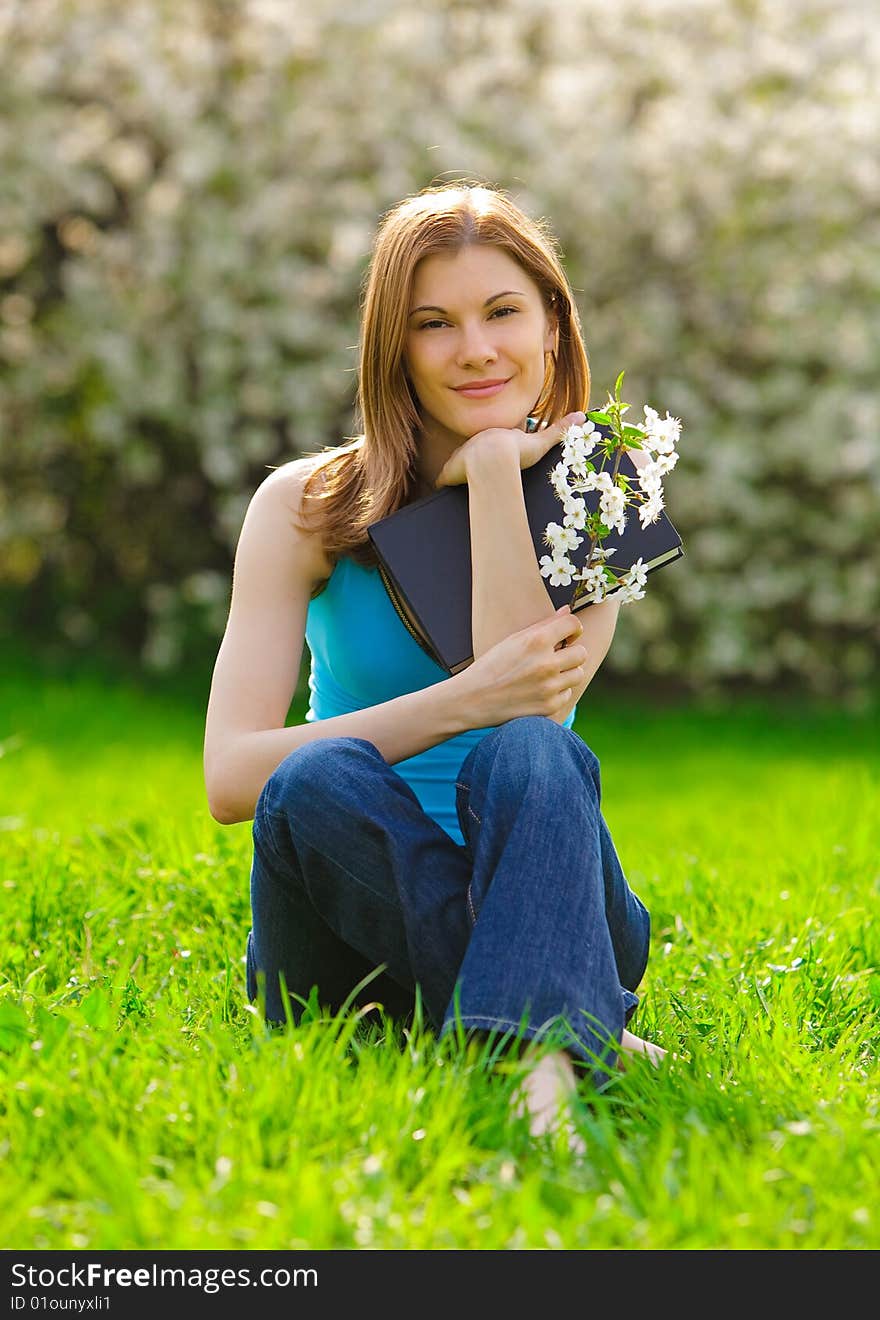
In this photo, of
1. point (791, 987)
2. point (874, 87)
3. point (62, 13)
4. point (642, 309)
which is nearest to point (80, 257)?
point (62, 13)

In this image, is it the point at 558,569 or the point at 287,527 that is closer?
the point at 558,569

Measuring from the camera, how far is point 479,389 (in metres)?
2.55

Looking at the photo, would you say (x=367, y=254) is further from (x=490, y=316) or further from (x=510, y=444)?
(x=510, y=444)

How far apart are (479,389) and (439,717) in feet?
1.98

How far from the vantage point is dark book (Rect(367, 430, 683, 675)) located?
2387mm

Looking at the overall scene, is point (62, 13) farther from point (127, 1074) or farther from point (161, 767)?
point (127, 1074)

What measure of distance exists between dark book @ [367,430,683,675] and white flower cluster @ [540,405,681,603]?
0.07 ft

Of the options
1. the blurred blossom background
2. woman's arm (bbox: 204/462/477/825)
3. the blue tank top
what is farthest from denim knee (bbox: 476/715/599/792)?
the blurred blossom background

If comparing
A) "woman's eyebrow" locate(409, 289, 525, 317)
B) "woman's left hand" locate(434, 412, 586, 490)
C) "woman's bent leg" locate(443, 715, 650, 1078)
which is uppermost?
"woman's eyebrow" locate(409, 289, 525, 317)

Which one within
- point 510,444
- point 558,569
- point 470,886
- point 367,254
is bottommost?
point 470,886

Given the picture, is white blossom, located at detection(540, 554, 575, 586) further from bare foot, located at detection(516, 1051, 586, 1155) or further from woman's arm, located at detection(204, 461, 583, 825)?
bare foot, located at detection(516, 1051, 586, 1155)

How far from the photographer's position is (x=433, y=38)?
7512 millimetres

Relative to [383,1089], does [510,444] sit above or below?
above

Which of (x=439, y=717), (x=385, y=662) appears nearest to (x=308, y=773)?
(x=439, y=717)
